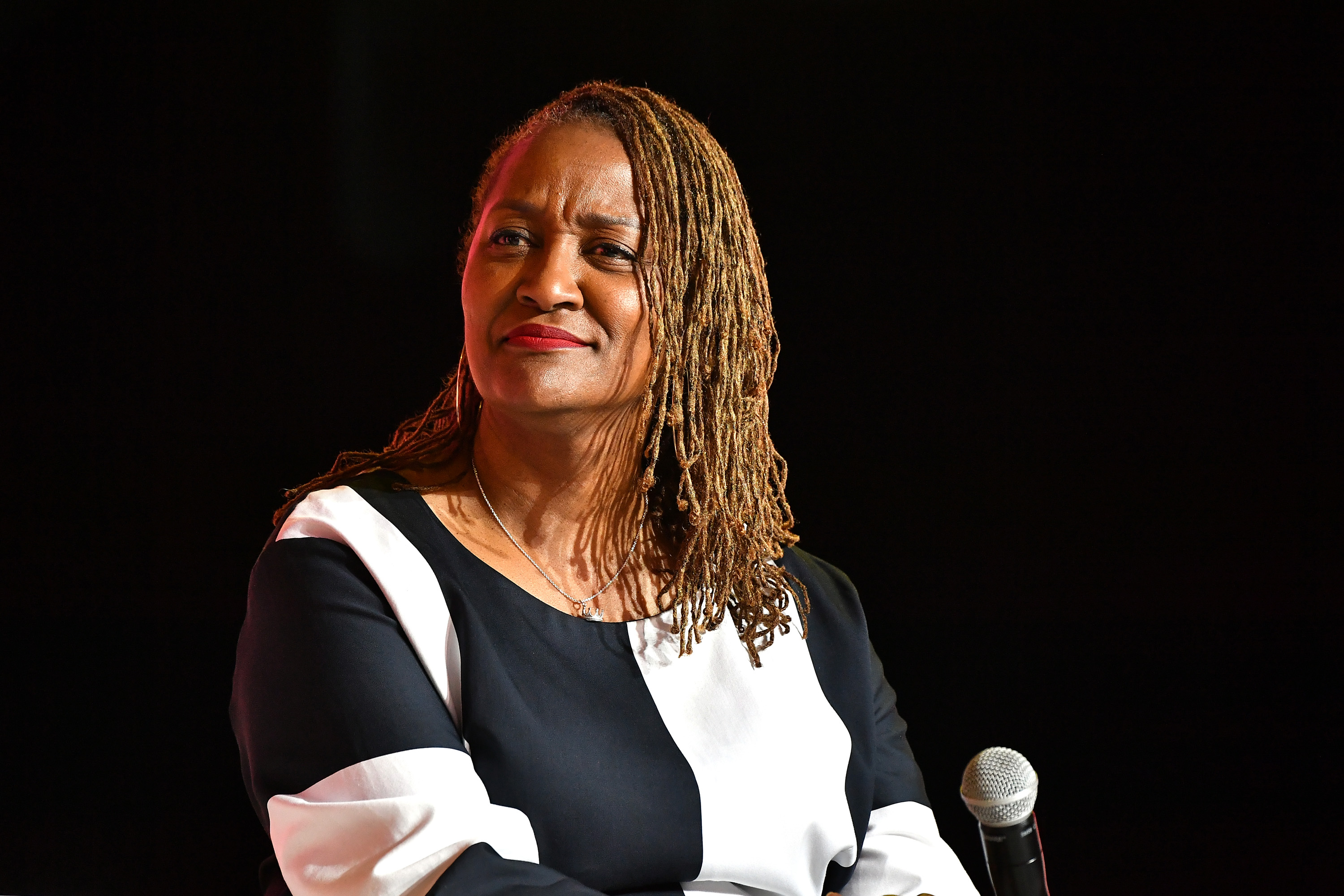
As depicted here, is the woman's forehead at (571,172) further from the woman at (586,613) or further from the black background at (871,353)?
the black background at (871,353)

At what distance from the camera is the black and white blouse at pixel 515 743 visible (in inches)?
40.9

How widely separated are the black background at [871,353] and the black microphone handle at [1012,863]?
3.50ft

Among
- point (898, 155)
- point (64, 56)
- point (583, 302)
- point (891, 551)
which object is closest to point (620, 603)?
point (583, 302)

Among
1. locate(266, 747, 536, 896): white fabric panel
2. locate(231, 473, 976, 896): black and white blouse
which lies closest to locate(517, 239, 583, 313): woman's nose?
locate(231, 473, 976, 896): black and white blouse

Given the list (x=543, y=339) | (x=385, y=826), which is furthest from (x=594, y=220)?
(x=385, y=826)

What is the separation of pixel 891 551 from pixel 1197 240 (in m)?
0.71

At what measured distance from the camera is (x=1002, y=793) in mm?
979

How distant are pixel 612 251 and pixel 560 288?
0.08 metres

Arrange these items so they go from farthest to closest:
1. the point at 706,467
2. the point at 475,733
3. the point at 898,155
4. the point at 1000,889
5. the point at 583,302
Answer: the point at 898,155 → the point at 706,467 → the point at 583,302 → the point at 475,733 → the point at 1000,889

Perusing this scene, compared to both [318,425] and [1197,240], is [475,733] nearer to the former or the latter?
[318,425]

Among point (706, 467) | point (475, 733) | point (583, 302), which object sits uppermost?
point (583, 302)

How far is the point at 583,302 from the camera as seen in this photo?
129cm

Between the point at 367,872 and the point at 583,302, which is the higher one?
the point at 583,302

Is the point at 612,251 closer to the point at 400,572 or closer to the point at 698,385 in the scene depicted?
the point at 698,385
